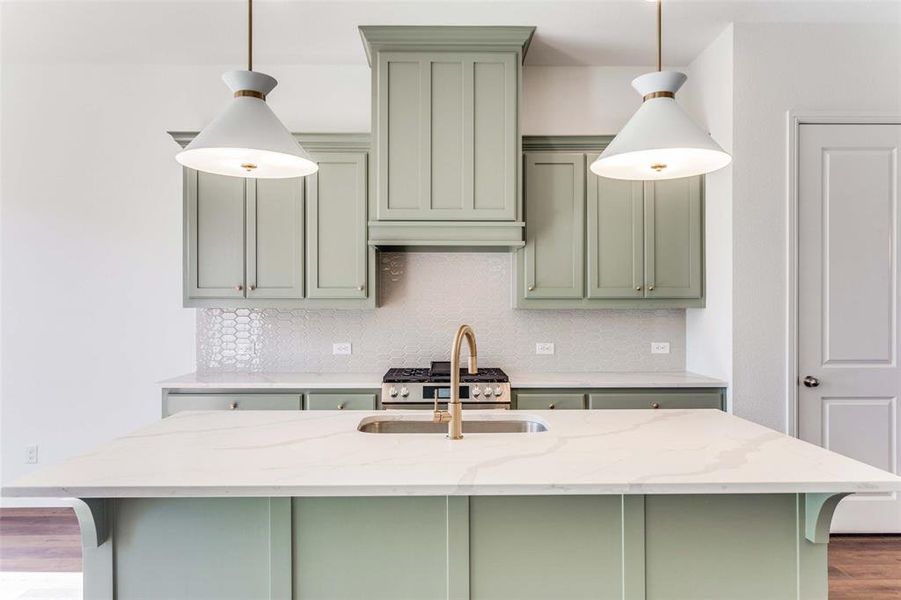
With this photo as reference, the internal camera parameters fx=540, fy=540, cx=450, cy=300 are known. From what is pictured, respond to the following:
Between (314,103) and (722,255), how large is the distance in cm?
284

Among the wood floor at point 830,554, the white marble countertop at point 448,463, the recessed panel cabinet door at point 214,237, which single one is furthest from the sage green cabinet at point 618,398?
the recessed panel cabinet door at point 214,237

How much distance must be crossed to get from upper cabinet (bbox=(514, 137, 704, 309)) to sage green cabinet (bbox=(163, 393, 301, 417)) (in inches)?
64.4

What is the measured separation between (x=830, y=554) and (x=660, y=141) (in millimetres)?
2688

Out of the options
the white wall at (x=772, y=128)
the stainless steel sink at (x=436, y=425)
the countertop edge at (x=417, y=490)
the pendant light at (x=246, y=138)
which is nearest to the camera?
the countertop edge at (x=417, y=490)

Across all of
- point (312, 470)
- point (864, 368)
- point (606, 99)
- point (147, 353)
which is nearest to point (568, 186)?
point (606, 99)

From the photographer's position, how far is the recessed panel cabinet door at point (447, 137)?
3250 mm

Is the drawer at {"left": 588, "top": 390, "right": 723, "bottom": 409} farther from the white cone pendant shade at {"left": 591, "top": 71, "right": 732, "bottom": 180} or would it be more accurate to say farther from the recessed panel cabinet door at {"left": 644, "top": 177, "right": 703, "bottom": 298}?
the white cone pendant shade at {"left": 591, "top": 71, "right": 732, "bottom": 180}

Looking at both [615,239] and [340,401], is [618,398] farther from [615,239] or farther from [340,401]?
[340,401]

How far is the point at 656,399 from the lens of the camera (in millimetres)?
3223

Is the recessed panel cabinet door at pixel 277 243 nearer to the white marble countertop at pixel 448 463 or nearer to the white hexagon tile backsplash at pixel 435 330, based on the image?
the white hexagon tile backsplash at pixel 435 330

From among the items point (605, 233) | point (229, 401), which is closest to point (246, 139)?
point (229, 401)

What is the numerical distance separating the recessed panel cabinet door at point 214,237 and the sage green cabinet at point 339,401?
0.83 metres

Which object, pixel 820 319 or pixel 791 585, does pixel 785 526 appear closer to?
pixel 791 585

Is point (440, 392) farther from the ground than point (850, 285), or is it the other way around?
point (850, 285)
